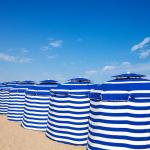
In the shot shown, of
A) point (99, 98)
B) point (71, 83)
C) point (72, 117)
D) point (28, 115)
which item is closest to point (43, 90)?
point (28, 115)

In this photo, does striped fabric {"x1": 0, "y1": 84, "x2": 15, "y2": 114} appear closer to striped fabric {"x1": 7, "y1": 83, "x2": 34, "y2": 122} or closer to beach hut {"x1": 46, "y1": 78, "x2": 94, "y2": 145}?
striped fabric {"x1": 7, "y1": 83, "x2": 34, "y2": 122}

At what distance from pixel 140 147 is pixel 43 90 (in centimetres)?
988

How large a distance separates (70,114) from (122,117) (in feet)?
15.9

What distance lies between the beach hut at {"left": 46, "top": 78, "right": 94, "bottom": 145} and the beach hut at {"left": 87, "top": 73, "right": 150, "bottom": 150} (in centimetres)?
285

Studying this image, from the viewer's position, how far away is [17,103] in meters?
24.4

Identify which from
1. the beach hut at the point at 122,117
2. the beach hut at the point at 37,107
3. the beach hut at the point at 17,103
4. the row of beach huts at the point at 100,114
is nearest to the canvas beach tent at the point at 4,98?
the beach hut at the point at 17,103

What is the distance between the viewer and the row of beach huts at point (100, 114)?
12.0 meters

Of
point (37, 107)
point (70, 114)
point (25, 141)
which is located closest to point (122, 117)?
point (70, 114)

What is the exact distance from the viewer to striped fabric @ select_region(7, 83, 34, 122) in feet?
78.8

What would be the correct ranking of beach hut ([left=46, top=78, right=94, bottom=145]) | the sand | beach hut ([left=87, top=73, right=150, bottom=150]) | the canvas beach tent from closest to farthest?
beach hut ([left=87, top=73, right=150, bottom=150]), the sand, beach hut ([left=46, top=78, right=94, bottom=145]), the canvas beach tent

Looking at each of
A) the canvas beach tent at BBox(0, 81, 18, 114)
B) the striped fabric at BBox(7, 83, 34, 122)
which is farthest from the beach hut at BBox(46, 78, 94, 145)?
the canvas beach tent at BBox(0, 81, 18, 114)

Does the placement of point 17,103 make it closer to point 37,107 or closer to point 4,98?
point 37,107

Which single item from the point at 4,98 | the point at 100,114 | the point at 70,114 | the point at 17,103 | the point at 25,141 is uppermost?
the point at 4,98

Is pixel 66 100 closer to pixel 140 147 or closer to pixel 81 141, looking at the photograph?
pixel 81 141
